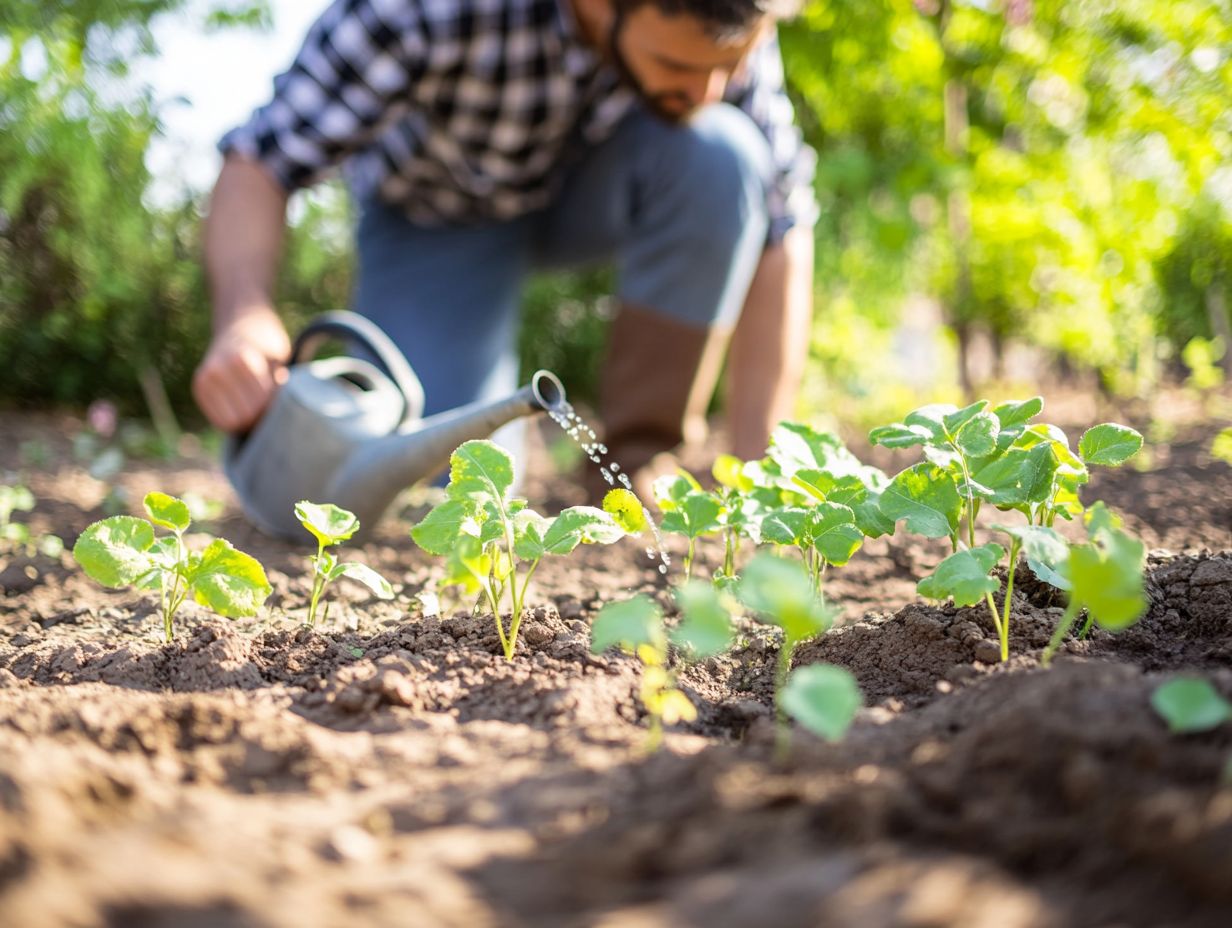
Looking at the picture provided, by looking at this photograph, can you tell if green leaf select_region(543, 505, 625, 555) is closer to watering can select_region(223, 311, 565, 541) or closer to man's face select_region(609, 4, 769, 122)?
watering can select_region(223, 311, 565, 541)

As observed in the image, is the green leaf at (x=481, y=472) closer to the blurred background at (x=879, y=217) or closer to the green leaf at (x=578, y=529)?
the green leaf at (x=578, y=529)

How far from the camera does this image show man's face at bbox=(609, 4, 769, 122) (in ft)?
6.11

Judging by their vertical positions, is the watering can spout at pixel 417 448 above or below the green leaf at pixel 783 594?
above

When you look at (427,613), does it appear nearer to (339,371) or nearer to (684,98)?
(339,371)

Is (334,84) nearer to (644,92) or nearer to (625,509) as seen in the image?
(644,92)

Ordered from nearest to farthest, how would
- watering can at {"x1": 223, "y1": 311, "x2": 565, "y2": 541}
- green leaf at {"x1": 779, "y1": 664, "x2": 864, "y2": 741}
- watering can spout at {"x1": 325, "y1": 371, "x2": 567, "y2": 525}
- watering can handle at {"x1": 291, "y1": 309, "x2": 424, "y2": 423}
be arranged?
1. green leaf at {"x1": 779, "y1": 664, "x2": 864, "y2": 741}
2. watering can spout at {"x1": 325, "y1": 371, "x2": 567, "y2": 525}
3. watering can at {"x1": 223, "y1": 311, "x2": 565, "y2": 541}
4. watering can handle at {"x1": 291, "y1": 309, "x2": 424, "y2": 423}

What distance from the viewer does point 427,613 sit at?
4.37 feet

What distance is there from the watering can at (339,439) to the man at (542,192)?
10 centimetres

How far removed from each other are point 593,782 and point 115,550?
28.2 inches

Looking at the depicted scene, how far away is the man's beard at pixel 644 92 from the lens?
2.01m

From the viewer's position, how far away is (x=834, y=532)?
1196mm

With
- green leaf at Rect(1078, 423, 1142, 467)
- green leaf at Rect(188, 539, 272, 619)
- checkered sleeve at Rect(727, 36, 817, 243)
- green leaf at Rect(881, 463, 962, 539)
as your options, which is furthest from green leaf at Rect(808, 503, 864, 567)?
checkered sleeve at Rect(727, 36, 817, 243)

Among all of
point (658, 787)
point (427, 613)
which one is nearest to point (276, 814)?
point (658, 787)

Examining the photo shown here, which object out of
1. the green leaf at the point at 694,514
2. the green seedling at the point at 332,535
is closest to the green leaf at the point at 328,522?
the green seedling at the point at 332,535
